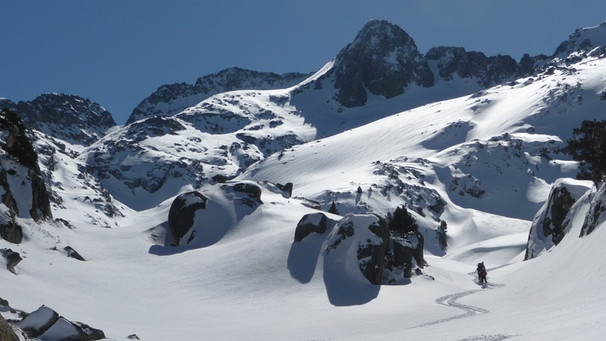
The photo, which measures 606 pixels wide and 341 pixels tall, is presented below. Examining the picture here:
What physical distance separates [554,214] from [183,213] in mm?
35209

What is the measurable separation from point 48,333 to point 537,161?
592 ft

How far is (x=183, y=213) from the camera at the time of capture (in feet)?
169

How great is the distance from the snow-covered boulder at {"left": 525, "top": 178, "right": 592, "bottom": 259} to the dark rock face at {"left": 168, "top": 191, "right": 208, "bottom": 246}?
1285 inches

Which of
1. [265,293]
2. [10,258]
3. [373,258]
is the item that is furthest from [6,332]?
[373,258]

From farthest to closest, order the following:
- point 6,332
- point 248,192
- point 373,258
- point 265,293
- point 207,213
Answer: point 248,192
point 207,213
point 373,258
point 265,293
point 6,332

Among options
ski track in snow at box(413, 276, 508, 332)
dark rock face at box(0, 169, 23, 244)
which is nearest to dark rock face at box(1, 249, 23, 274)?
dark rock face at box(0, 169, 23, 244)

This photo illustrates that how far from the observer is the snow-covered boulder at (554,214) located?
190ft

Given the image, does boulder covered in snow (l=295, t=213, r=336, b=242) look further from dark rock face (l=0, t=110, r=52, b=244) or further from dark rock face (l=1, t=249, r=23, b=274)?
dark rock face (l=1, t=249, r=23, b=274)

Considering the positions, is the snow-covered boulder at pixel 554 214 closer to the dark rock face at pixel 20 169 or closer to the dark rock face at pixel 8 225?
the dark rock face at pixel 20 169

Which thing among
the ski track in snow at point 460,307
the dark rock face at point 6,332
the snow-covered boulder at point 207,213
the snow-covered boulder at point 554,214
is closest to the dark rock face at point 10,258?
the snow-covered boulder at point 207,213

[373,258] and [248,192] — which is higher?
[248,192]

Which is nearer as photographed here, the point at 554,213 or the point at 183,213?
the point at 183,213

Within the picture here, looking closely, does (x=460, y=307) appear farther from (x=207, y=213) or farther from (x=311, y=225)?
(x=207, y=213)

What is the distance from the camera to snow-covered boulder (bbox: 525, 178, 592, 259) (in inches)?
2277
